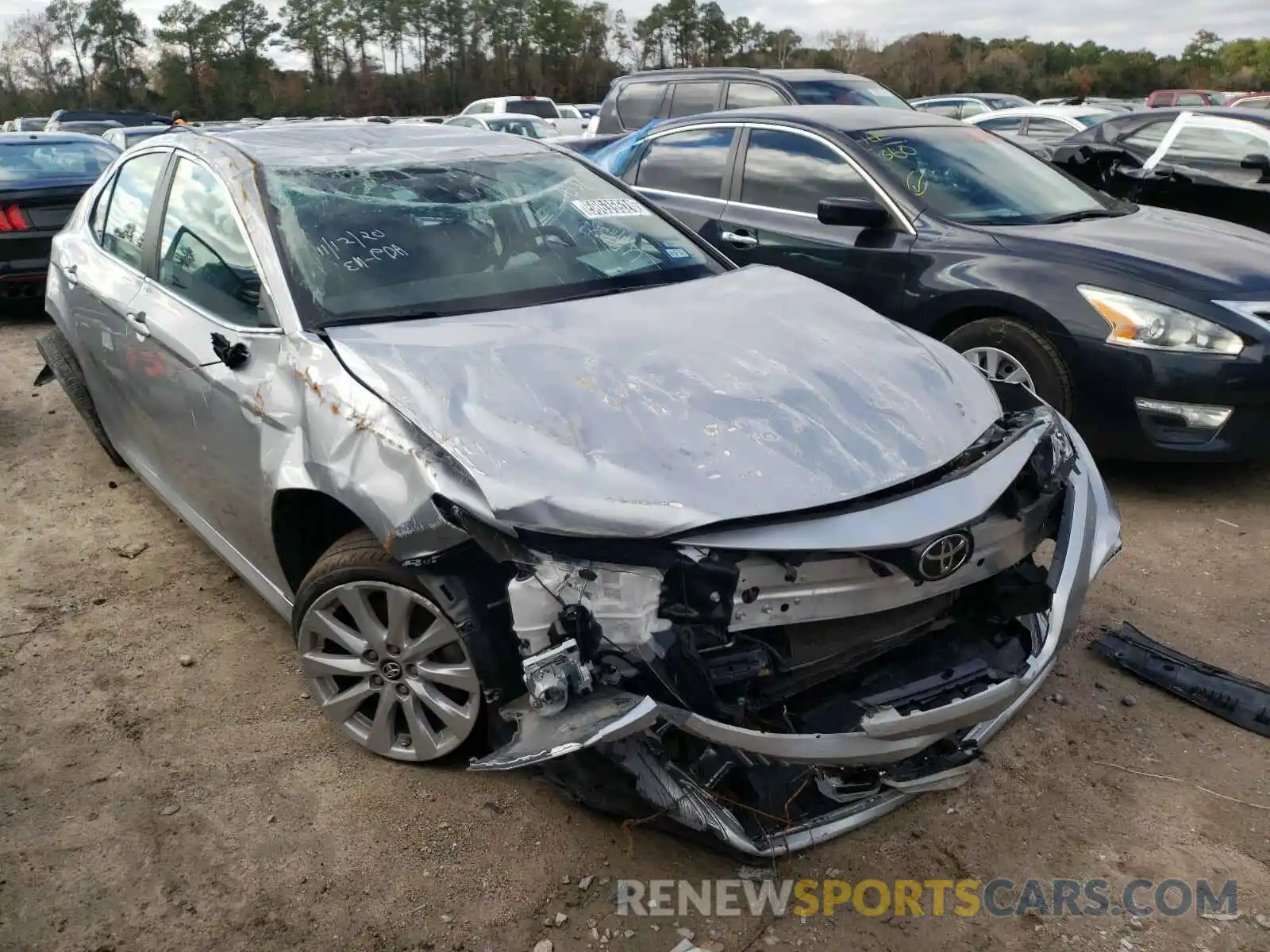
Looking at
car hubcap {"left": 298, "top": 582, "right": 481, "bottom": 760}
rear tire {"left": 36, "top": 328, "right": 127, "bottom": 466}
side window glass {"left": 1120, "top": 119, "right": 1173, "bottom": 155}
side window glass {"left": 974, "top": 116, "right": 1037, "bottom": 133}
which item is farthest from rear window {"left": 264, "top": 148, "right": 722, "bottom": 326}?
side window glass {"left": 974, "top": 116, "right": 1037, "bottom": 133}

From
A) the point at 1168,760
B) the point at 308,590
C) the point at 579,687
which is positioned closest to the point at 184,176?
the point at 308,590

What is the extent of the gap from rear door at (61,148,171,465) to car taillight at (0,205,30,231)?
3.83 metres

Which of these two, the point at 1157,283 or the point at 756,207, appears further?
the point at 756,207

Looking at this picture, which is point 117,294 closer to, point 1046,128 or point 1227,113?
point 1227,113

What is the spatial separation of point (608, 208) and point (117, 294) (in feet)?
6.19

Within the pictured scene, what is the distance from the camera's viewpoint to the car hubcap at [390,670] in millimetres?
2471

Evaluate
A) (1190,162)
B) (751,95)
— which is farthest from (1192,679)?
(751,95)

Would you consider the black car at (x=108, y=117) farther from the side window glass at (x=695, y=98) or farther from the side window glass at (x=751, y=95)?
the side window glass at (x=751, y=95)

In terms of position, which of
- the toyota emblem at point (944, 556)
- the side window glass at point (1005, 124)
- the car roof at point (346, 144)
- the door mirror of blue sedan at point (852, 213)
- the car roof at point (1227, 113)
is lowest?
the toyota emblem at point (944, 556)

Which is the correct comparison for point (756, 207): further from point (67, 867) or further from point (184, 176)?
point (67, 867)

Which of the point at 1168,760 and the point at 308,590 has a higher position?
the point at 308,590

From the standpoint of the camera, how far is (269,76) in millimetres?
51844

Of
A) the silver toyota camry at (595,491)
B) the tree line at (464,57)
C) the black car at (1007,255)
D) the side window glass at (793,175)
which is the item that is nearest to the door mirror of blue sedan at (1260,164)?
the black car at (1007,255)

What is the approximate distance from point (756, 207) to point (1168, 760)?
3.78 meters
